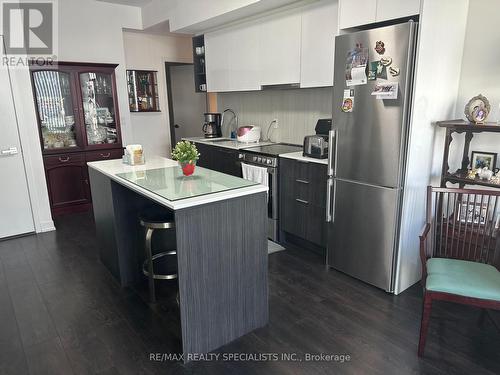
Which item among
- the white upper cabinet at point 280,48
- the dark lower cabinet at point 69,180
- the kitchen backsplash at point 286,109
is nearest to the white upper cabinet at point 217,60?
the kitchen backsplash at point 286,109

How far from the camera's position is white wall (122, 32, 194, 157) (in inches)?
209

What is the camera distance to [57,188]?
4434mm

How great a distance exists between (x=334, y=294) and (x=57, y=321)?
1.97 m

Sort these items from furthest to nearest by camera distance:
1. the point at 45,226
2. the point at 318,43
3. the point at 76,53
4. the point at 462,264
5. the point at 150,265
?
the point at 76,53, the point at 45,226, the point at 318,43, the point at 150,265, the point at 462,264

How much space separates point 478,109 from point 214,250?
78.1 inches

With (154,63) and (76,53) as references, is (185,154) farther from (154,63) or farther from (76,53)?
(154,63)

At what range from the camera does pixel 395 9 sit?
2258mm

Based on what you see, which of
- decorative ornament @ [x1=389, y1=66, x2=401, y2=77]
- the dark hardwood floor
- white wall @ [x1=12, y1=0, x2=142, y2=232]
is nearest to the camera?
the dark hardwood floor

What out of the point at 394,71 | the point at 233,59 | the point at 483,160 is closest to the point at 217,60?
the point at 233,59

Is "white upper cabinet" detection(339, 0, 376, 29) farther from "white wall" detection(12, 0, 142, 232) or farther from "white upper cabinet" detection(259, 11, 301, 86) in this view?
"white wall" detection(12, 0, 142, 232)

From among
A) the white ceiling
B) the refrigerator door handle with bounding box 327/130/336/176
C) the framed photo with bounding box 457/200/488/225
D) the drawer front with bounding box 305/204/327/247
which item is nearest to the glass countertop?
the refrigerator door handle with bounding box 327/130/336/176

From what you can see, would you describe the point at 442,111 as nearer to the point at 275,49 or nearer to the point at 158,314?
the point at 275,49

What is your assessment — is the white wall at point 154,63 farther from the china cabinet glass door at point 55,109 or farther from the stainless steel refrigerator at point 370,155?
the stainless steel refrigerator at point 370,155

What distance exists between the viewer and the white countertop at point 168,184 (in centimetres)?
181
